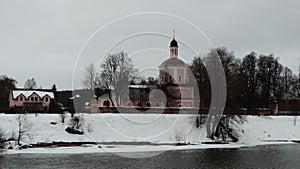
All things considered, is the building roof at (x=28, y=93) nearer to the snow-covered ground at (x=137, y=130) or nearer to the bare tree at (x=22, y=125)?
the snow-covered ground at (x=137, y=130)

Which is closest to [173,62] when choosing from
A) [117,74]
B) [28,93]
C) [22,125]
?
[117,74]

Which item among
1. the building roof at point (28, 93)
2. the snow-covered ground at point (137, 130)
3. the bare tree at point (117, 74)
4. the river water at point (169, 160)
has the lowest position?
the river water at point (169, 160)

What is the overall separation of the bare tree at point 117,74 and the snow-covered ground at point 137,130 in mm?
7763

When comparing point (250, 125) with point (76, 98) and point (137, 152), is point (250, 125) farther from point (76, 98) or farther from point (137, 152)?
point (76, 98)

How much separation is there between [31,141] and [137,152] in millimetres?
10489

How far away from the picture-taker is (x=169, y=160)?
29.5 m

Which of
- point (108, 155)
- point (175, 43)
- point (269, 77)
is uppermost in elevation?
point (175, 43)

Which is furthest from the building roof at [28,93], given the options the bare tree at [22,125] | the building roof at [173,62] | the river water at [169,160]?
the river water at [169,160]

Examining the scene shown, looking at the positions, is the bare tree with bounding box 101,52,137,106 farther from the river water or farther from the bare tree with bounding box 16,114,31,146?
the river water

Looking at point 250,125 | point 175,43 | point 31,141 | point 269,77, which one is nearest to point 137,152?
point 31,141

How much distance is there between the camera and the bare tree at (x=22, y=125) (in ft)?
124

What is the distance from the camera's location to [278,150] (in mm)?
36312

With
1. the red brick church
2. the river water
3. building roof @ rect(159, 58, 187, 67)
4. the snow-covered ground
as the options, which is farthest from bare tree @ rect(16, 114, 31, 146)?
building roof @ rect(159, 58, 187, 67)

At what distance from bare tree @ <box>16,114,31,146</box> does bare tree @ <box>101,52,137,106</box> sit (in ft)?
51.0
